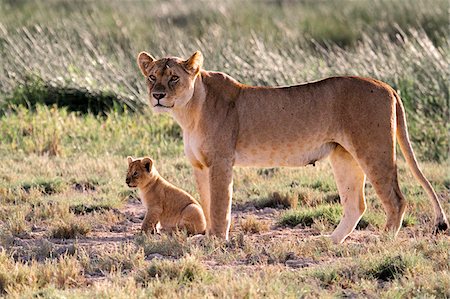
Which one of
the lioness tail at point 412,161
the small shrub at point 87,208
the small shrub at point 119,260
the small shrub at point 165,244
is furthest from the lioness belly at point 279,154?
the small shrub at point 87,208

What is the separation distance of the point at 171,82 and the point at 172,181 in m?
3.01

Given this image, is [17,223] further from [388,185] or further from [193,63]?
Result: [388,185]

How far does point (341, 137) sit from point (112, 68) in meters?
7.71

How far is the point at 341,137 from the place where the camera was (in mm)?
8406

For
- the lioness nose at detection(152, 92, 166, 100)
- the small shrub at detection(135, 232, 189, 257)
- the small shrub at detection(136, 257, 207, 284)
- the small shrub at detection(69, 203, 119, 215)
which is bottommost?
the small shrub at detection(69, 203, 119, 215)

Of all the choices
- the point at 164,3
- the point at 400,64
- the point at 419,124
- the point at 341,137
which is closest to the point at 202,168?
the point at 341,137

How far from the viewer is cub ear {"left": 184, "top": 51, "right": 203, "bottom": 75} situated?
8.23 m

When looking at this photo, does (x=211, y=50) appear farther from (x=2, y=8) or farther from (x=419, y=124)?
(x=2, y=8)

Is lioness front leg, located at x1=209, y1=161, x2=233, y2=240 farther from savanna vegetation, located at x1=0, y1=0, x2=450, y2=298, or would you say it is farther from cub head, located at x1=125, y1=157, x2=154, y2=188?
cub head, located at x1=125, y1=157, x2=154, y2=188

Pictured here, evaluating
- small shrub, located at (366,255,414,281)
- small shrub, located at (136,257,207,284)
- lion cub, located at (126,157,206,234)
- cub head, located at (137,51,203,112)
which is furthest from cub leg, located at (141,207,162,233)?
small shrub, located at (366,255,414,281)

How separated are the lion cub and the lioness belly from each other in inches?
28.0

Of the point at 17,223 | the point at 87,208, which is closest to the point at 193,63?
the point at 17,223

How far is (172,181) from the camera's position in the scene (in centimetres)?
1103

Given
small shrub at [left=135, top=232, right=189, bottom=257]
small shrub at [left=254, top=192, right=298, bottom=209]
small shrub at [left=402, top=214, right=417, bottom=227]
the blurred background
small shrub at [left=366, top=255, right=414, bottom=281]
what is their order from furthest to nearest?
1. the blurred background
2. small shrub at [left=254, top=192, right=298, bottom=209]
3. small shrub at [left=402, top=214, right=417, bottom=227]
4. small shrub at [left=135, top=232, right=189, bottom=257]
5. small shrub at [left=366, top=255, right=414, bottom=281]
